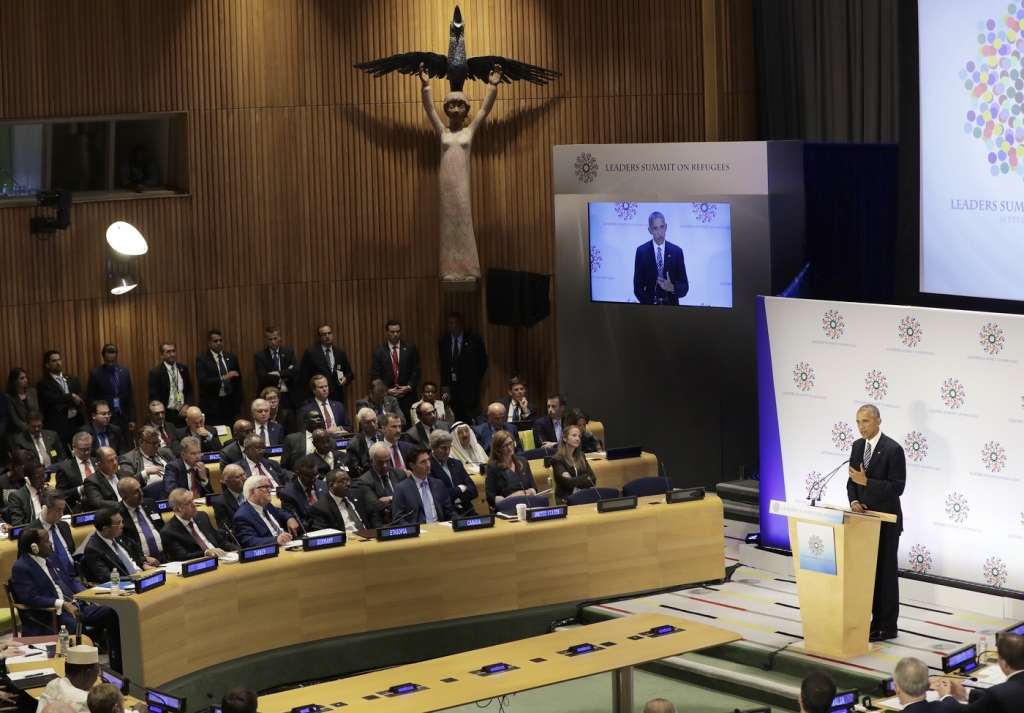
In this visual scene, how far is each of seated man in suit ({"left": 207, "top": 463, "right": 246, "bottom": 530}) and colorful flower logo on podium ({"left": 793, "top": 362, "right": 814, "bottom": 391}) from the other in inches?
155

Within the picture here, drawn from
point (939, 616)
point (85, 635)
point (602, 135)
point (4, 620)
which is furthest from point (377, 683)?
point (602, 135)

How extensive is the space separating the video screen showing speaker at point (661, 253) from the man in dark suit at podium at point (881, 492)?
4.14 metres

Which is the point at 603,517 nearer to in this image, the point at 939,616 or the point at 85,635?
the point at 939,616

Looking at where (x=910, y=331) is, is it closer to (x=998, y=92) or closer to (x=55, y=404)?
(x=998, y=92)

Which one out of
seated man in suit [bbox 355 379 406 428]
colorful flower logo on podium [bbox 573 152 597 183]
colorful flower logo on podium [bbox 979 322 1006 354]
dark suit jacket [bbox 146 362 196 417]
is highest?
colorful flower logo on podium [bbox 573 152 597 183]

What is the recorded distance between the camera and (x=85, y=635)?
7.98 meters

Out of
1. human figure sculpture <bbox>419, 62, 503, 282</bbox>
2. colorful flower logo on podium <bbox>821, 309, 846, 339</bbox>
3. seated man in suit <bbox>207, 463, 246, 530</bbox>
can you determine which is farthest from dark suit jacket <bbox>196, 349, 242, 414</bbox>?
colorful flower logo on podium <bbox>821, 309, 846, 339</bbox>

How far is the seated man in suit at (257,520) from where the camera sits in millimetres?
8938

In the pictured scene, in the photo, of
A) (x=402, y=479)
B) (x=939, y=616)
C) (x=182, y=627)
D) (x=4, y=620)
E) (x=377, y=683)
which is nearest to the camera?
(x=377, y=683)

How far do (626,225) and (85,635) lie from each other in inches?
267

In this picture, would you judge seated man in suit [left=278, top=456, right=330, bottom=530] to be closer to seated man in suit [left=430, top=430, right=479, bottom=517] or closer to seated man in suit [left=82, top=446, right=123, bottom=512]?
seated man in suit [left=430, top=430, right=479, bottom=517]

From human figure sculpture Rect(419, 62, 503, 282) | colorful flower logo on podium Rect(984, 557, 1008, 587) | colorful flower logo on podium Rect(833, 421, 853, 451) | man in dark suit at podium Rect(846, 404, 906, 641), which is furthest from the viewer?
human figure sculpture Rect(419, 62, 503, 282)

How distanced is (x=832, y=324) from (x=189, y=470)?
4745mm

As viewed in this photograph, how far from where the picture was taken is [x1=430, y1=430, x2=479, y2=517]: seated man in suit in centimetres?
1020
